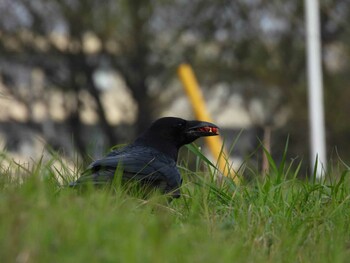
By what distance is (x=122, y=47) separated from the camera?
26.2m

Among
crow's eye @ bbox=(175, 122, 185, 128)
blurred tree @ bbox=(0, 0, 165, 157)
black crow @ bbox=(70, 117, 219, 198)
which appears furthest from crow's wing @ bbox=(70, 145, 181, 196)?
blurred tree @ bbox=(0, 0, 165, 157)

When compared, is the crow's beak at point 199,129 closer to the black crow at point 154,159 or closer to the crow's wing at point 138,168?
→ the black crow at point 154,159

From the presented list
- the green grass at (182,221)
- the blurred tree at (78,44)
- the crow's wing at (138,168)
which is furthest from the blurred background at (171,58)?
the green grass at (182,221)

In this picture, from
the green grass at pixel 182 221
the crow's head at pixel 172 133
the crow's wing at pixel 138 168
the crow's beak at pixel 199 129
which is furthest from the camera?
the crow's beak at pixel 199 129

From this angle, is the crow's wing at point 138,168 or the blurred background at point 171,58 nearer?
the crow's wing at point 138,168

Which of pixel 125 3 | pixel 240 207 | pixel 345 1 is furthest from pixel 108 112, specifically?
pixel 240 207

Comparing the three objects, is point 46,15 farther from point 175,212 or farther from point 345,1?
point 175,212

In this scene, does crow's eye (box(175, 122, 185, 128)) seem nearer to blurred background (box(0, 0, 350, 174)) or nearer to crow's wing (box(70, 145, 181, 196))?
crow's wing (box(70, 145, 181, 196))

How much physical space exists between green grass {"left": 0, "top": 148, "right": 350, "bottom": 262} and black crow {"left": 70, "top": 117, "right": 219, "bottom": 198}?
144 millimetres

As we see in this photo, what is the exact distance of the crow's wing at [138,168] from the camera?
5090 millimetres

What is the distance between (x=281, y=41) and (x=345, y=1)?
2.00 metres

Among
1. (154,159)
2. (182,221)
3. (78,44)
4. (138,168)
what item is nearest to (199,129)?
(154,159)

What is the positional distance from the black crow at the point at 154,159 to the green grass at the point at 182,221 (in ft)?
0.47

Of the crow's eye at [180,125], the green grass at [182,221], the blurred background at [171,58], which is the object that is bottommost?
the green grass at [182,221]
